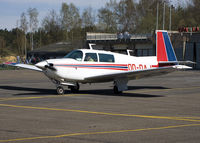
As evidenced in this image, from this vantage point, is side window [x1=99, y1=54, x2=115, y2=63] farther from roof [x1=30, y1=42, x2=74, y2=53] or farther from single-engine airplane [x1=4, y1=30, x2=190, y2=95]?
roof [x1=30, y1=42, x2=74, y2=53]

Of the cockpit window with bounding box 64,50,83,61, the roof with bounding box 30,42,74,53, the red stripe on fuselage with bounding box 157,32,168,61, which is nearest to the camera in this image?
the cockpit window with bounding box 64,50,83,61

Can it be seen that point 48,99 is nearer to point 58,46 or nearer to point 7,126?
point 7,126

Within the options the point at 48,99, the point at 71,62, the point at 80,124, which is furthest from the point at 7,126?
the point at 71,62

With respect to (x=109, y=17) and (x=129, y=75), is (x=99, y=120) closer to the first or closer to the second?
(x=129, y=75)

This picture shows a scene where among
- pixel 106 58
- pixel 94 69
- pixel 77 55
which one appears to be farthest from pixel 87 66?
pixel 106 58

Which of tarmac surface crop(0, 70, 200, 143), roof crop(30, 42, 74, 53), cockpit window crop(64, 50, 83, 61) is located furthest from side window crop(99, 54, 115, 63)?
roof crop(30, 42, 74, 53)

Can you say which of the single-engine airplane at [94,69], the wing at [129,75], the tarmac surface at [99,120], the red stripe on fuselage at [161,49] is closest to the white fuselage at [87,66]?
the single-engine airplane at [94,69]

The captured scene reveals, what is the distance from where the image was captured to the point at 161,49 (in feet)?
64.2

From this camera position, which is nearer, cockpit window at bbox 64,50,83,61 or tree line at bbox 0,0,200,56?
cockpit window at bbox 64,50,83,61

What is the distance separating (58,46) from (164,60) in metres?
77.7

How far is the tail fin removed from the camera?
63.9 feet

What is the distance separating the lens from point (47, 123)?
948cm

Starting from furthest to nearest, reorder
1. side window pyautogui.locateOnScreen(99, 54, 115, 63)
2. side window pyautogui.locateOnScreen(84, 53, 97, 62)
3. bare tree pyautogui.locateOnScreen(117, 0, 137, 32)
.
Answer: bare tree pyautogui.locateOnScreen(117, 0, 137, 32) → side window pyautogui.locateOnScreen(99, 54, 115, 63) → side window pyautogui.locateOnScreen(84, 53, 97, 62)

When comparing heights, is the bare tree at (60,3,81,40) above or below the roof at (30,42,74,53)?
above
